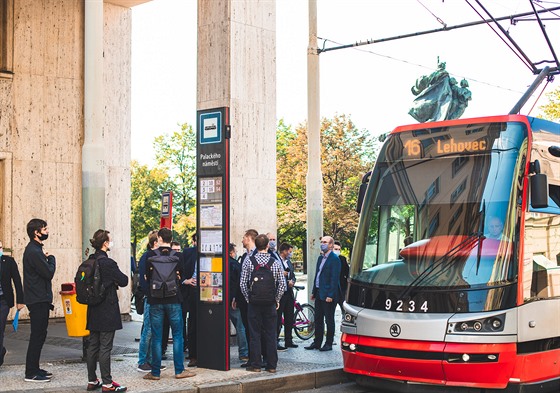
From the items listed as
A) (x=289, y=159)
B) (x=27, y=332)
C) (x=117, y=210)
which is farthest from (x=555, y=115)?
(x=27, y=332)

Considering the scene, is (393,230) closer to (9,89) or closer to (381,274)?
(381,274)

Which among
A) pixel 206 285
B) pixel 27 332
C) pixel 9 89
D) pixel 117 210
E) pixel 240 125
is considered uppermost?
pixel 9 89

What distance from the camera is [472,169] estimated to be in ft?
33.1

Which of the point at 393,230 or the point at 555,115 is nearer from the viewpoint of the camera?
the point at 393,230

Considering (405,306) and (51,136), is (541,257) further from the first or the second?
(51,136)

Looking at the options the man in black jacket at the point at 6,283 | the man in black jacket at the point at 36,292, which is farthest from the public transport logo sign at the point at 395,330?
the man in black jacket at the point at 6,283

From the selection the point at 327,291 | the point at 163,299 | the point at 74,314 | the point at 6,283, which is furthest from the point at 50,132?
the point at 163,299

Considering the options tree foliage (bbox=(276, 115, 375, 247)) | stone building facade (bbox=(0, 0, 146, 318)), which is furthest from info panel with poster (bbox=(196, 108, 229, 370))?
tree foliage (bbox=(276, 115, 375, 247))

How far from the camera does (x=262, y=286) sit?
11.1m

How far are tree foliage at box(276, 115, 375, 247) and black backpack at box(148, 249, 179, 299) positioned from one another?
5012 centimetres

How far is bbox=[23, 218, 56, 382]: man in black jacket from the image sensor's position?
10297 mm

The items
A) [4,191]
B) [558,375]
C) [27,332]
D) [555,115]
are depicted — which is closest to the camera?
[558,375]

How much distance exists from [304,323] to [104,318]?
705 centimetres

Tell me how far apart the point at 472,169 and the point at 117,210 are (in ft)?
35.2
